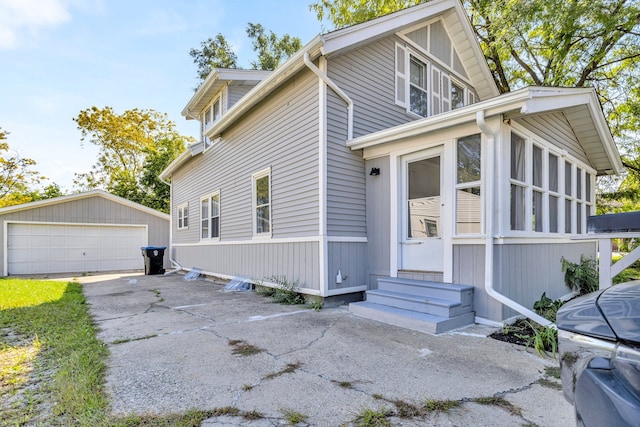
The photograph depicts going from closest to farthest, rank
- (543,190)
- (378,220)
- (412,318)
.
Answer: (412,318) → (543,190) → (378,220)

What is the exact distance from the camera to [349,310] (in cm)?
530

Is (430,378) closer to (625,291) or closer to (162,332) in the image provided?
(625,291)

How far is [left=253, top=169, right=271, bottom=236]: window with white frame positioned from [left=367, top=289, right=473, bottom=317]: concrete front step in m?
3.02

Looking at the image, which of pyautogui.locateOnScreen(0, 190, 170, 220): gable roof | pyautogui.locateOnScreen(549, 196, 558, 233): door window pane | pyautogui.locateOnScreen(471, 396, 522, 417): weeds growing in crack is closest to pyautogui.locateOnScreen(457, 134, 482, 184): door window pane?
pyautogui.locateOnScreen(549, 196, 558, 233): door window pane

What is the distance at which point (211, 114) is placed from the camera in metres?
10.8

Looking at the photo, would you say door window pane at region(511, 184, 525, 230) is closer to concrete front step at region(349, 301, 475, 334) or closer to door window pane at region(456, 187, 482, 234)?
door window pane at region(456, 187, 482, 234)

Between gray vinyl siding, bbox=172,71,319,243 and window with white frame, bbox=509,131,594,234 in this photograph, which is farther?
gray vinyl siding, bbox=172,71,319,243

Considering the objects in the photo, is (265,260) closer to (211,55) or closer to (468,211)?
(468,211)

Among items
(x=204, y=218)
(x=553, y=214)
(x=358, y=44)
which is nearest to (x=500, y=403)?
(x=553, y=214)

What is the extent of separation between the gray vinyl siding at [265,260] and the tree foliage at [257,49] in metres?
14.3

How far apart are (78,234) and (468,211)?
14528 mm

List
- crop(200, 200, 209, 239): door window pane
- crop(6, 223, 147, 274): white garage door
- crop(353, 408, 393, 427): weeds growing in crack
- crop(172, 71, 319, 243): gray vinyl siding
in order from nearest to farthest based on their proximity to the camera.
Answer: crop(353, 408, 393, 427): weeds growing in crack
crop(172, 71, 319, 243): gray vinyl siding
crop(200, 200, 209, 239): door window pane
crop(6, 223, 147, 274): white garage door

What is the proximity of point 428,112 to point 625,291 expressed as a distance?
277 inches

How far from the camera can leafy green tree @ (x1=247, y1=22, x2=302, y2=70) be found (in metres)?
20.7
